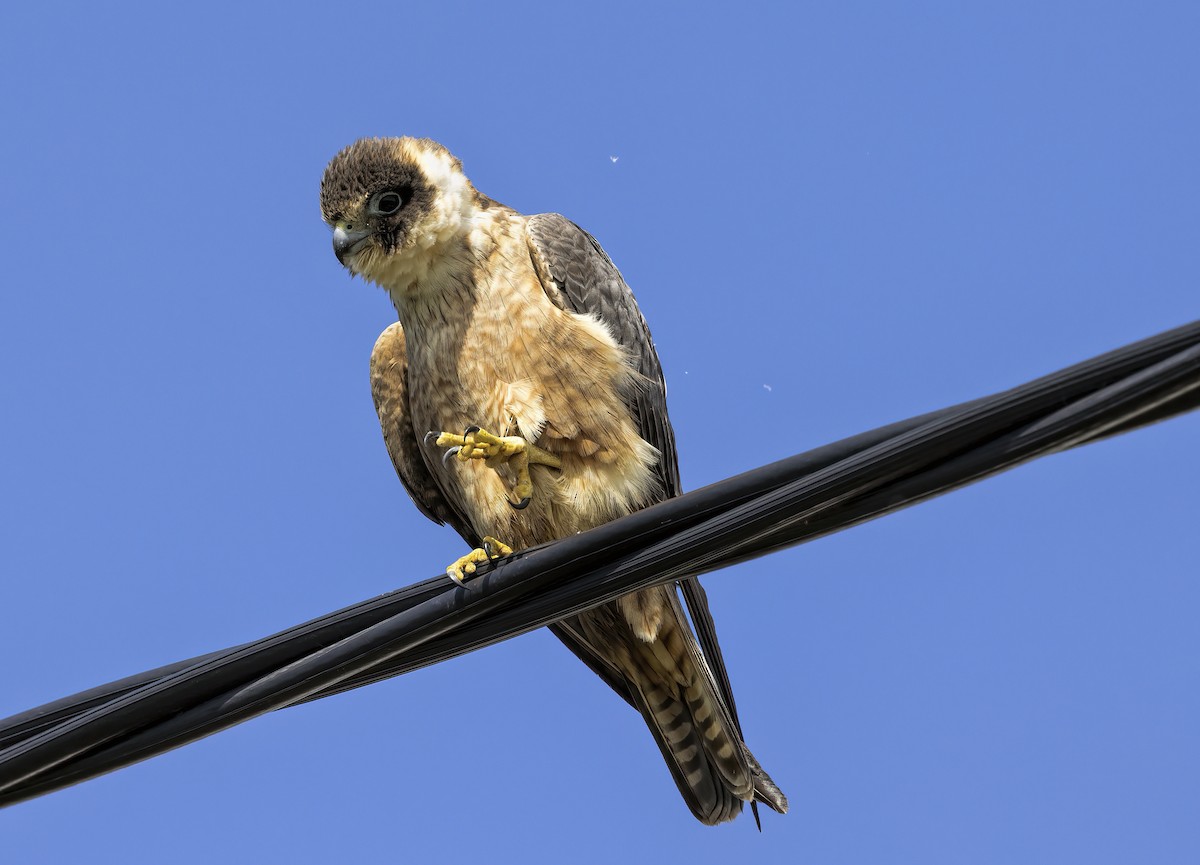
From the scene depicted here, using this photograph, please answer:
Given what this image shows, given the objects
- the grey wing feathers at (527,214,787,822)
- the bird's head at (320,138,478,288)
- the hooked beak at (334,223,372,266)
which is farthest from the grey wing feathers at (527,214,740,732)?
the hooked beak at (334,223,372,266)

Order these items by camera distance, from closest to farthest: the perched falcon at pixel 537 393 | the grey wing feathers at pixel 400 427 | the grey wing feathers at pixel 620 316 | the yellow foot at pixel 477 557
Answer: the yellow foot at pixel 477 557, the perched falcon at pixel 537 393, the grey wing feathers at pixel 620 316, the grey wing feathers at pixel 400 427

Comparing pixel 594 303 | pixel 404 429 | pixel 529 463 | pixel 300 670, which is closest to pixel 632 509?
pixel 529 463

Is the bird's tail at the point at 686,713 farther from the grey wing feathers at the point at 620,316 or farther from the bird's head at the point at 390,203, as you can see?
the bird's head at the point at 390,203

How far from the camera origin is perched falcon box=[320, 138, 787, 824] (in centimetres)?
451

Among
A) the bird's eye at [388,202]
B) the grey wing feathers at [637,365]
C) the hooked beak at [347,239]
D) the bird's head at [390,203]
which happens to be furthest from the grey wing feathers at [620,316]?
the hooked beak at [347,239]

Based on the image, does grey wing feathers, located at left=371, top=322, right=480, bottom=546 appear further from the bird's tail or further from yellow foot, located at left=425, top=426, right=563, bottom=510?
the bird's tail

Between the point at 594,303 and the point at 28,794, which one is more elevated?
the point at 594,303

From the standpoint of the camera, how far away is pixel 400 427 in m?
5.18

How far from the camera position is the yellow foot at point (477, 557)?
11.4ft

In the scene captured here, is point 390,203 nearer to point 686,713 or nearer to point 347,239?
point 347,239

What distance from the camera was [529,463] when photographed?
4.52 meters

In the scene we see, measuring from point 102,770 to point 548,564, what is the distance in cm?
101

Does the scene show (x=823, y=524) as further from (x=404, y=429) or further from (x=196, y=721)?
(x=404, y=429)

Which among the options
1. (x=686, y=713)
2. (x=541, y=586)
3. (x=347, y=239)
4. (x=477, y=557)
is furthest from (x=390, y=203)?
(x=541, y=586)
